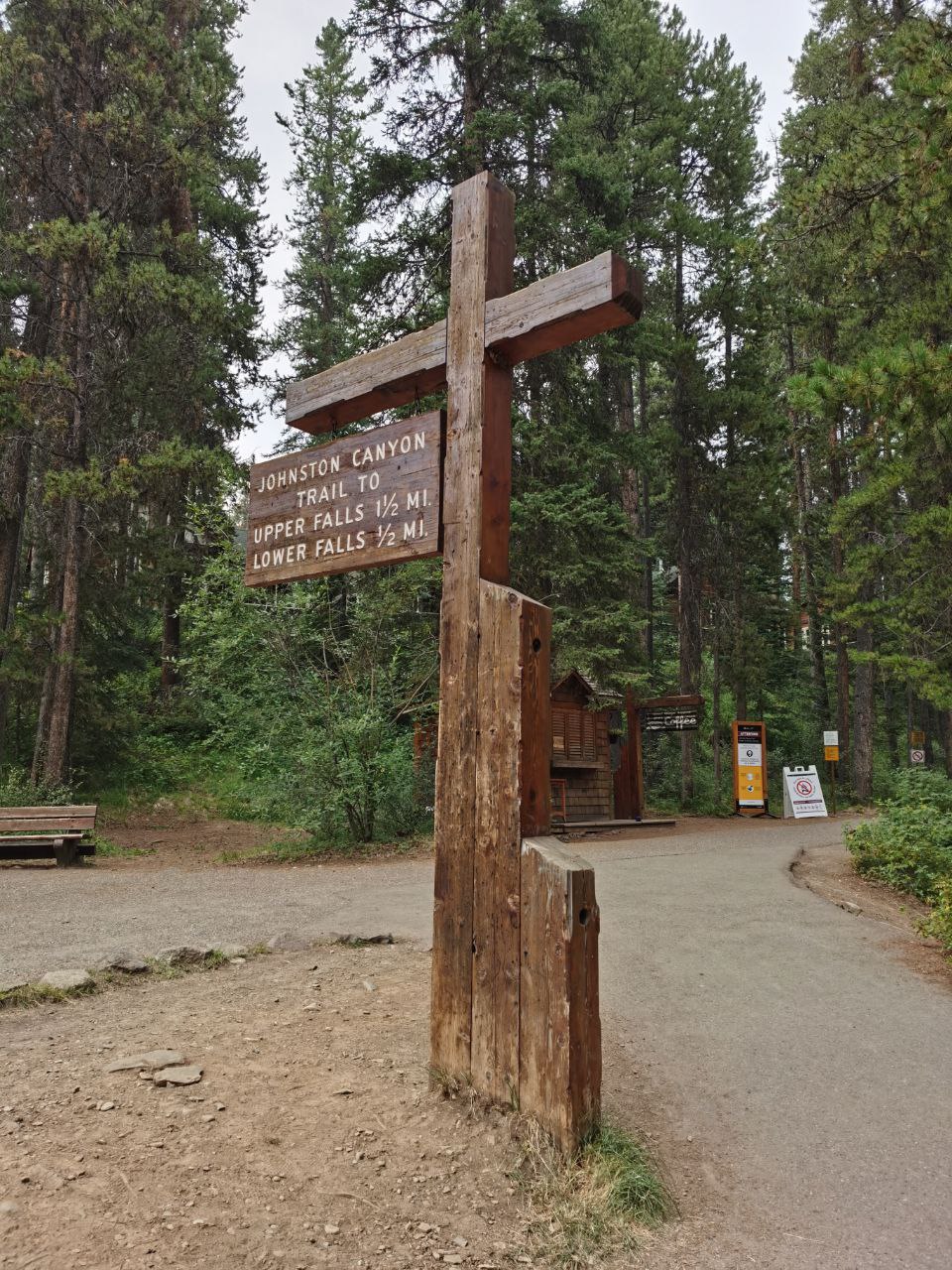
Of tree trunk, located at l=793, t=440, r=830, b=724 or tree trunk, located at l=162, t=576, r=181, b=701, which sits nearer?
tree trunk, located at l=162, t=576, r=181, b=701

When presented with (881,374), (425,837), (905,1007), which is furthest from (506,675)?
(425,837)

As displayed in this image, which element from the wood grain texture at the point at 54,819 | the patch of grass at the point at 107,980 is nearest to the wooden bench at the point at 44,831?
the wood grain texture at the point at 54,819

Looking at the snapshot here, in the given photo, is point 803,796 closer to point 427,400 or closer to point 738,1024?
point 427,400

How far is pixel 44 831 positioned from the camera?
1118 centimetres

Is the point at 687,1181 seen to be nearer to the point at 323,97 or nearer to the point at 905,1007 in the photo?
the point at 905,1007

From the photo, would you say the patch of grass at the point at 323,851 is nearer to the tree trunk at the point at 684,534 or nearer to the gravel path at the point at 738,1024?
the gravel path at the point at 738,1024

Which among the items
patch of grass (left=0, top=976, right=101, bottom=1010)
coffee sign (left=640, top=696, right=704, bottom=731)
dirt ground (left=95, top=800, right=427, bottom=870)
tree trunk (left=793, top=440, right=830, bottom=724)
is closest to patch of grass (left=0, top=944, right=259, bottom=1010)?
patch of grass (left=0, top=976, right=101, bottom=1010)

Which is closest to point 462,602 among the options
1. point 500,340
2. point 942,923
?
point 500,340

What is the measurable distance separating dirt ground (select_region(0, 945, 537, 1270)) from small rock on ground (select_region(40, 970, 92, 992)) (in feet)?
0.79

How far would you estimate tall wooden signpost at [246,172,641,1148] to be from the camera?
3039 mm

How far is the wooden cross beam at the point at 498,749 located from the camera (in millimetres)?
3020

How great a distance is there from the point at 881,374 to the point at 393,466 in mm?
5432

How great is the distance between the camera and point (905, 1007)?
17.0 ft

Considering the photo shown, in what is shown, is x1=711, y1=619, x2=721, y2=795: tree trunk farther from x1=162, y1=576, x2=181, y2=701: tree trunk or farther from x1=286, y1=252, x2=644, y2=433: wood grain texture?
x1=286, y1=252, x2=644, y2=433: wood grain texture
